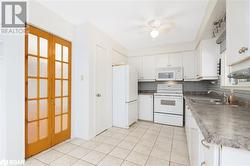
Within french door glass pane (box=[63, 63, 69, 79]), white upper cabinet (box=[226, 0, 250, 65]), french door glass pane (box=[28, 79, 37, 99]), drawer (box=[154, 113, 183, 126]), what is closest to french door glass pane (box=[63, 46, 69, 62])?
french door glass pane (box=[63, 63, 69, 79])

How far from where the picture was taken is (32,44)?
192 cm

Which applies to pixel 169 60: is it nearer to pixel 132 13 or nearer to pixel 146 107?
pixel 146 107

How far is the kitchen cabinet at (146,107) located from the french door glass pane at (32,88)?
112 inches

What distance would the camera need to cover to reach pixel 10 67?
5.34 feet

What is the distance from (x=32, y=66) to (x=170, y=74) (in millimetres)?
3427

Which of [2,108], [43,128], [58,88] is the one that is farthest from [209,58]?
[2,108]

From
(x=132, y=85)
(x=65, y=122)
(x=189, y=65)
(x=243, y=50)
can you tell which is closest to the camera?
(x=243, y=50)

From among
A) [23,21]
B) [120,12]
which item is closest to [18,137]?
[23,21]

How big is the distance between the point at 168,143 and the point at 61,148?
2.06 metres

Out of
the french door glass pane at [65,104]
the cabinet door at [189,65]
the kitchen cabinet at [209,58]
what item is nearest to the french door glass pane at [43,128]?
the french door glass pane at [65,104]

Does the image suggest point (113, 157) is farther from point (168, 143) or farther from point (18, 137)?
point (18, 137)

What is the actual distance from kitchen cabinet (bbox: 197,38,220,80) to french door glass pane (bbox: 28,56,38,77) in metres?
3.23

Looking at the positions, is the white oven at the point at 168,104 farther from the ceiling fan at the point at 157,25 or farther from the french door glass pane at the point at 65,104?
the french door glass pane at the point at 65,104

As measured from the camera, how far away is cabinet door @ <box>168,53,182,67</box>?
3.69 metres
